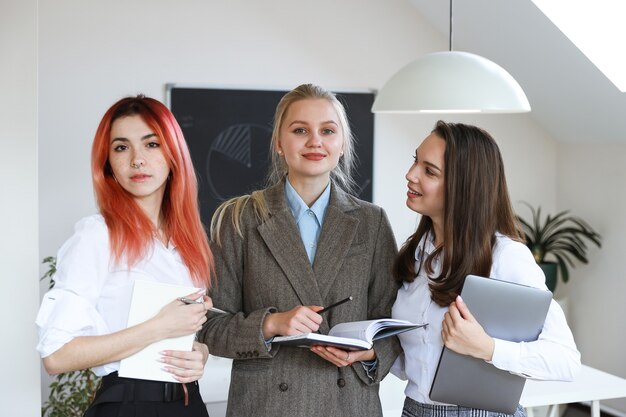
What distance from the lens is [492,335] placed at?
6.63ft

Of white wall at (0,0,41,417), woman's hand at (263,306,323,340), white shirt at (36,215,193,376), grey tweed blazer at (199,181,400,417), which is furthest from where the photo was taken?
white wall at (0,0,41,417)

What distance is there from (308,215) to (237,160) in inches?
109

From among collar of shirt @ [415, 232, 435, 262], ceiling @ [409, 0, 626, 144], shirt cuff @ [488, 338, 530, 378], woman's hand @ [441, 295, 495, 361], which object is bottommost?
shirt cuff @ [488, 338, 530, 378]

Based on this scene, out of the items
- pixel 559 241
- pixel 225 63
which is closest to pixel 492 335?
pixel 225 63

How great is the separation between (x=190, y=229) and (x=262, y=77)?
312 centimetres

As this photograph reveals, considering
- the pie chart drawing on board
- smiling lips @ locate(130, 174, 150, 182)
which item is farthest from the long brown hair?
the pie chart drawing on board

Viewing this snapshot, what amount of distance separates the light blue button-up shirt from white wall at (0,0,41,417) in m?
0.74

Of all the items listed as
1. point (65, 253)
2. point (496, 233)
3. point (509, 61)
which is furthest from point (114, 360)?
point (509, 61)

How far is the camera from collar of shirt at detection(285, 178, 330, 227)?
7.57 ft

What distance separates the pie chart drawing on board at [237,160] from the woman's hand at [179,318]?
3.10m

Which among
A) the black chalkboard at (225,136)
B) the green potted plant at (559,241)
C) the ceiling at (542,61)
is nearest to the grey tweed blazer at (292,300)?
the ceiling at (542,61)

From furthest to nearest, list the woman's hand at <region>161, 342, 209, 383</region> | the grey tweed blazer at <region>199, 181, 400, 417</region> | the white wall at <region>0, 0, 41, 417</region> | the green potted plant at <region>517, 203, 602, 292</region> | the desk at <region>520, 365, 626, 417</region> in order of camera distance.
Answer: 1. the green potted plant at <region>517, 203, 602, 292</region>
2. the desk at <region>520, 365, 626, 417</region>
3. the white wall at <region>0, 0, 41, 417</region>
4. the grey tweed blazer at <region>199, 181, 400, 417</region>
5. the woman's hand at <region>161, 342, 209, 383</region>

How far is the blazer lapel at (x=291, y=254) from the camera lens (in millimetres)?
2213

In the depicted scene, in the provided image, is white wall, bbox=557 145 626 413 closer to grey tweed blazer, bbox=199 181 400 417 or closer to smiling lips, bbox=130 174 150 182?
grey tweed blazer, bbox=199 181 400 417
